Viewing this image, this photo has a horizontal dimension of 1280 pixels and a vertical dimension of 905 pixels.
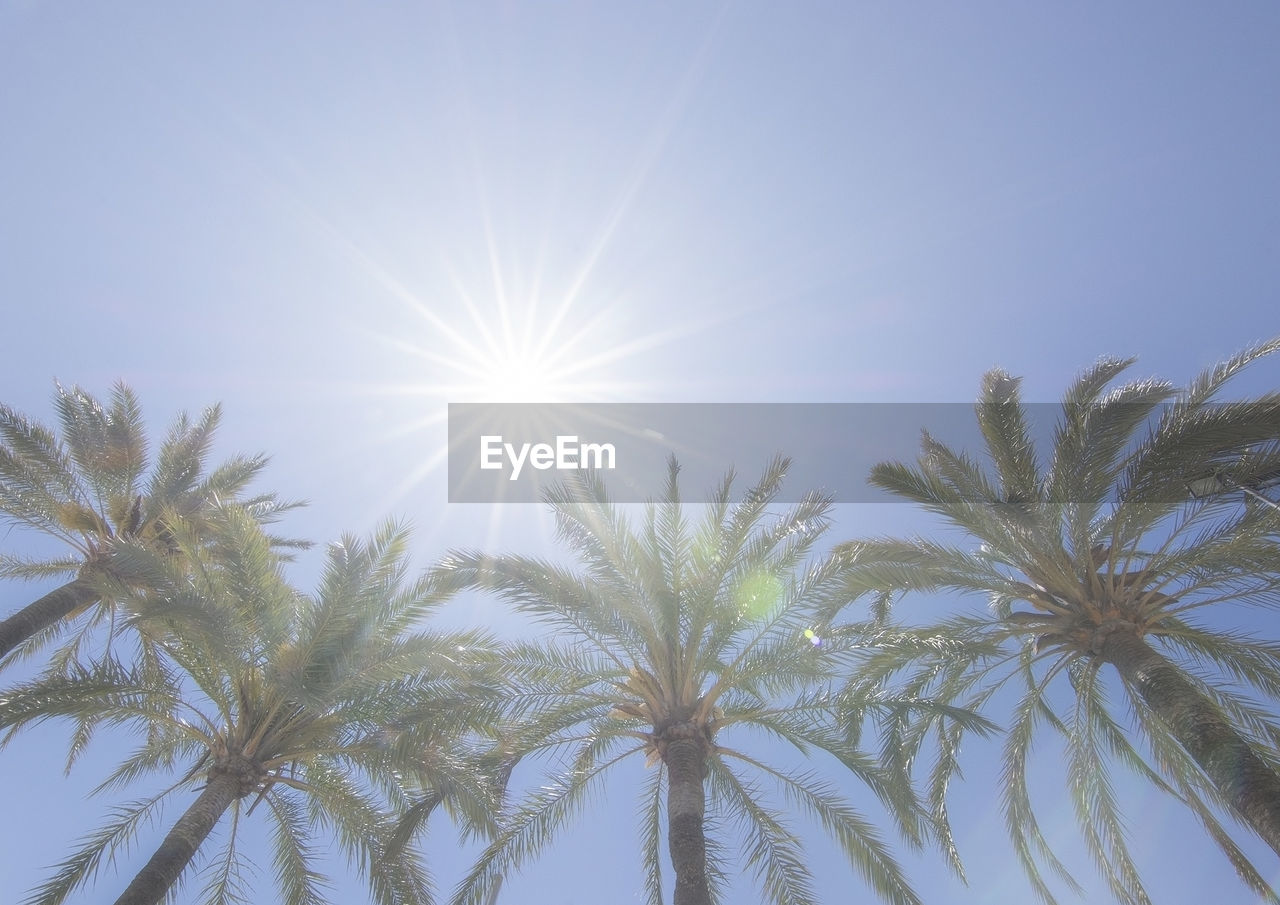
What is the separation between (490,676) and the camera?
9.83 meters

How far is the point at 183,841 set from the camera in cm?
885

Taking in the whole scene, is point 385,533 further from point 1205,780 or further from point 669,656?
point 1205,780

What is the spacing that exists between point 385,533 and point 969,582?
8213 millimetres

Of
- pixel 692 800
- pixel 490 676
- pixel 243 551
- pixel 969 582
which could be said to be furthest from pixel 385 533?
pixel 969 582

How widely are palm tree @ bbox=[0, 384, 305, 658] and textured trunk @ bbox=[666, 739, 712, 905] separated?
8.17 meters

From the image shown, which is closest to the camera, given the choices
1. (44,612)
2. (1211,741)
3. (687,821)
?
(1211,741)

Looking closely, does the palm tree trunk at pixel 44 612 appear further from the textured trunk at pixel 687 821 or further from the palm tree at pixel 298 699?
the textured trunk at pixel 687 821

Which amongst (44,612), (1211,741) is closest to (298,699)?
(44,612)

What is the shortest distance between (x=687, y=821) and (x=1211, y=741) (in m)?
5.48

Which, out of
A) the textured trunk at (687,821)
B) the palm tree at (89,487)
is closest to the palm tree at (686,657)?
the textured trunk at (687,821)

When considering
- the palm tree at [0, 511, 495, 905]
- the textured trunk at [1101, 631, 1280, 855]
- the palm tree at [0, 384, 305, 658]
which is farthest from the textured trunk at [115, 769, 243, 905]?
the textured trunk at [1101, 631, 1280, 855]

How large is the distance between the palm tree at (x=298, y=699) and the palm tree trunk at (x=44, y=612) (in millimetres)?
2553

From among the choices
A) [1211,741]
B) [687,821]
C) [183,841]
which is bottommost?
[1211,741]

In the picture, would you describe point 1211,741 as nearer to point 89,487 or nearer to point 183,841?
point 183,841
